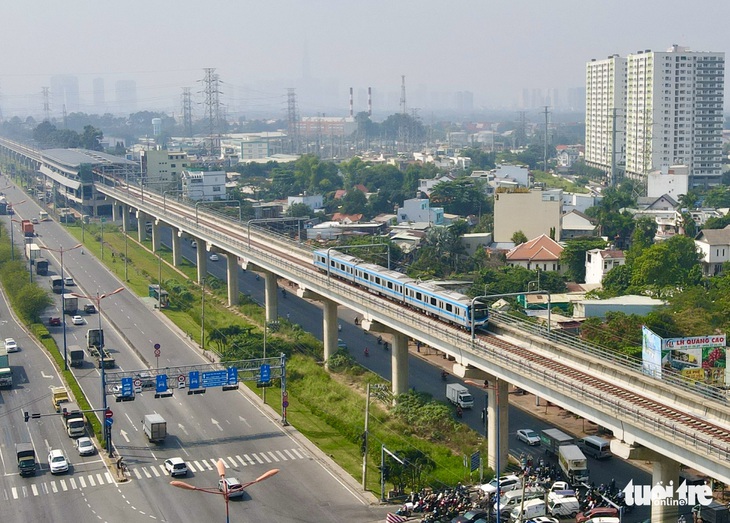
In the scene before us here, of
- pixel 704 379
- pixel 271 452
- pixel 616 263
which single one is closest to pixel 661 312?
pixel 704 379

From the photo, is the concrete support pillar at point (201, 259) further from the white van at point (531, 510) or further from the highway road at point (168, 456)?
the white van at point (531, 510)

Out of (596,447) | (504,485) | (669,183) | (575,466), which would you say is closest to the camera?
(504,485)

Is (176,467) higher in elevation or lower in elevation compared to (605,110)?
lower

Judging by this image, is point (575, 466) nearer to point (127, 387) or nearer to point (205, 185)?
point (127, 387)

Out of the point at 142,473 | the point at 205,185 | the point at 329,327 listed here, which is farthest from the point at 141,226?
the point at 142,473

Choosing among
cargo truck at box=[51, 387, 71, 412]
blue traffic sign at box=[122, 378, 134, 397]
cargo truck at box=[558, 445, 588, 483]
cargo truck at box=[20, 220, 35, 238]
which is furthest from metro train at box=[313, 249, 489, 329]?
cargo truck at box=[20, 220, 35, 238]
